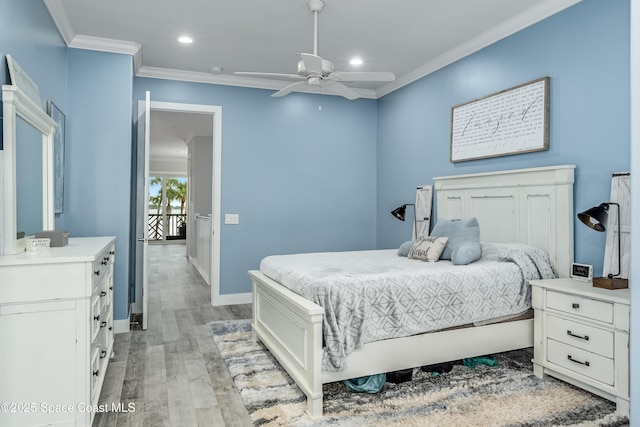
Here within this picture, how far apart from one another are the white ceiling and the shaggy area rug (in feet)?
8.84

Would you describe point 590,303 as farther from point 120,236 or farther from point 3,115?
point 120,236

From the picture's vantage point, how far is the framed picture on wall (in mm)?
3199

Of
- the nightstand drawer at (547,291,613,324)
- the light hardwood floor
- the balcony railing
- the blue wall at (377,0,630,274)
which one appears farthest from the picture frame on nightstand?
the balcony railing

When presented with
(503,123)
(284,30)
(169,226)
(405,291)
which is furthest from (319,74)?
(169,226)

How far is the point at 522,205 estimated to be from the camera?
3434 mm

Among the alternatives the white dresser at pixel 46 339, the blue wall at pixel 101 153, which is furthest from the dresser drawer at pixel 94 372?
the blue wall at pixel 101 153

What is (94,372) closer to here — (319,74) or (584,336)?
(319,74)

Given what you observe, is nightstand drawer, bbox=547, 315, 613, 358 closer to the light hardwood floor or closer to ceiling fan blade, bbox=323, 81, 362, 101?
the light hardwood floor

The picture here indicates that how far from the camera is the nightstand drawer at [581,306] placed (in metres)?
2.42

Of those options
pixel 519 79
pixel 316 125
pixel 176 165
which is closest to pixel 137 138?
pixel 316 125

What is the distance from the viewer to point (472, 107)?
13.1 ft

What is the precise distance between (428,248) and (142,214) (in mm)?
2799

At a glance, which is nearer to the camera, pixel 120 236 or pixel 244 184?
pixel 120 236

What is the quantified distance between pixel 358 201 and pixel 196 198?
4.29 m
